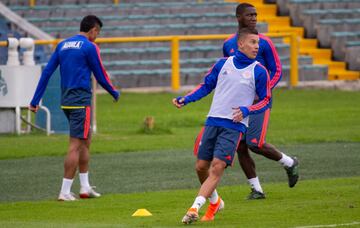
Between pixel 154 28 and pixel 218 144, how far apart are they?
64.9 feet

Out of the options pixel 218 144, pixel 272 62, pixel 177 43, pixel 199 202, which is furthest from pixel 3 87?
pixel 199 202

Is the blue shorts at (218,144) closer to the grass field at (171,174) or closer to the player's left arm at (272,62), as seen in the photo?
the grass field at (171,174)

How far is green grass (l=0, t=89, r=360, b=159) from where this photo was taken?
60.5ft

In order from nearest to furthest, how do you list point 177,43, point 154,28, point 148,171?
point 148,171 → point 177,43 → point 154,28

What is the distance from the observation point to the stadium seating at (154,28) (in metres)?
28.4

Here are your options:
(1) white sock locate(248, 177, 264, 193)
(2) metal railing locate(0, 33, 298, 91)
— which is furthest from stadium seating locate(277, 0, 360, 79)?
(1) white sock locate(248, 177, 264, 193)

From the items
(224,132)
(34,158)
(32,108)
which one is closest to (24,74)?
(34,158)

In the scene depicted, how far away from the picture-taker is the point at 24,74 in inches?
794

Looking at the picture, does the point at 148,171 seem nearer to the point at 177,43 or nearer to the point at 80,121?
the point at 80,121

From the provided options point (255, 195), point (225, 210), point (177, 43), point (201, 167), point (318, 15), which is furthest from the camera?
Answer: point (318, 15)

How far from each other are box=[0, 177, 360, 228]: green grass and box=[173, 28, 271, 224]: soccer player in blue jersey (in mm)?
519

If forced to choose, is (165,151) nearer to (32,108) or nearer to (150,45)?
(32,108)

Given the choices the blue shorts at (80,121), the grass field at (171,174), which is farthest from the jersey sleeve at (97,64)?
the grass field at (171,174)

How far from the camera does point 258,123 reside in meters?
12.1
